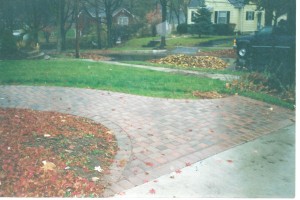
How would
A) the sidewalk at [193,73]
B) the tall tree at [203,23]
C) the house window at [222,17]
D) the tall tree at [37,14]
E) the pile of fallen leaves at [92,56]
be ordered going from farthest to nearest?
the pile of fallen leaves at [92,56], the sidewalk at [193,73], the tall tree at [203,23], the house window at [222,17], the tall tree at [37,14]

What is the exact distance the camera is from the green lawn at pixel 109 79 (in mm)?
7449

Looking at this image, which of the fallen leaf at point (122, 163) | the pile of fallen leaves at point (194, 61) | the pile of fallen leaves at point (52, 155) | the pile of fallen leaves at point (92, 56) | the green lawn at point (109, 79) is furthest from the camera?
the pile of fallen leaves at point (194, 61)

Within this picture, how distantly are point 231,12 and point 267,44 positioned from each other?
1.50 m

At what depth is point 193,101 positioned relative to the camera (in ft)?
21.6

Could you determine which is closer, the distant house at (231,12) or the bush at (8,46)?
the distant house at (231,12)

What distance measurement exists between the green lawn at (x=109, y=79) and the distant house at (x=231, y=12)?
1.65 meters

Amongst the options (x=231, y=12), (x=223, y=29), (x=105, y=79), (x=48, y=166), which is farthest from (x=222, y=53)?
(x=48, y=166)

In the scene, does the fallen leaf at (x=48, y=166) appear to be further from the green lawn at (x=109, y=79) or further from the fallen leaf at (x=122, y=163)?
the green lawn at (x=109, y=79)

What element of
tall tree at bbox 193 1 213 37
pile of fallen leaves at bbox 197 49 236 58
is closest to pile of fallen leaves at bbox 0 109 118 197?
tall tree at bbox 193 1 213 37

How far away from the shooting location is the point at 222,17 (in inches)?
286

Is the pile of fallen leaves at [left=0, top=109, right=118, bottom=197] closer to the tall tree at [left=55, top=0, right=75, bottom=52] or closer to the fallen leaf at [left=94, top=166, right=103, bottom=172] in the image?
the fallen leaf at [left=94, top=166, right=103, bottom=172]

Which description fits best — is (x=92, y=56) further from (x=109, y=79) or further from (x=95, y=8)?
(x=95, y=8)

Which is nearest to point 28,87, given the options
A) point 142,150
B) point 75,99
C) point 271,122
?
point 75,99

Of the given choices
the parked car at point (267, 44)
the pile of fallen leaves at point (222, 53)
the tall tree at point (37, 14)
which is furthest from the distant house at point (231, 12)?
the tall tree at point (37, 14)
